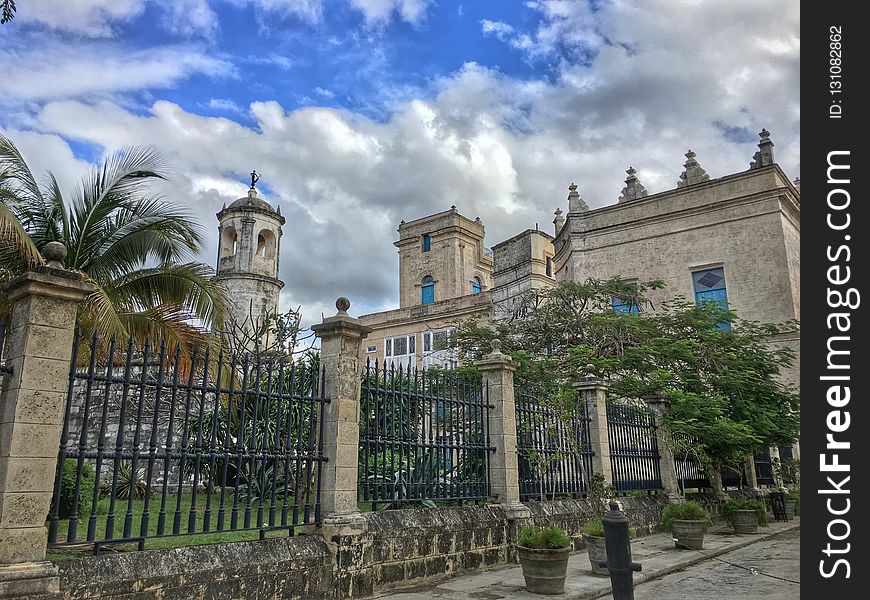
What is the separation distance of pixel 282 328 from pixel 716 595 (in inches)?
380

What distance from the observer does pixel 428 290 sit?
129 ft

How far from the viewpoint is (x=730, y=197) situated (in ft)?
68.9

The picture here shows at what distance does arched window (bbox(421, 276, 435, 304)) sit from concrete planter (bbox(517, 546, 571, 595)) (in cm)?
3197

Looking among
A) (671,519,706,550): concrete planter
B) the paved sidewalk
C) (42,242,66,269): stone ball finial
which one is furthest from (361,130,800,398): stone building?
(42,242,66,269): stone ball finial

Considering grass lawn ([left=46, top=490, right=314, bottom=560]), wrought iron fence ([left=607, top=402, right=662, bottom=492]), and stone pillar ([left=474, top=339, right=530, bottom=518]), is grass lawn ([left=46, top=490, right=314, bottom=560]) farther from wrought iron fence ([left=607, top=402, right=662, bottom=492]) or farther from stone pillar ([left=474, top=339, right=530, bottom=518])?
wrought iron fence ([left=607, top=402, right=662, bottom=492])

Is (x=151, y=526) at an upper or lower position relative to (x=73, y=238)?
lower

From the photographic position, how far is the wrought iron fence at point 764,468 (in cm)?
1847

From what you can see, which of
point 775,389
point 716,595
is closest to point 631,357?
point 775,389

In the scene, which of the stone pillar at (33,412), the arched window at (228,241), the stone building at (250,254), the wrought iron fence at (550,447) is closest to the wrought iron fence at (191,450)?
the stone pillar at (33,412)

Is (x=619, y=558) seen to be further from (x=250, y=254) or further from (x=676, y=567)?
(x=250, y=254)

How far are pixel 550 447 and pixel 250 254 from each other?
1626cm

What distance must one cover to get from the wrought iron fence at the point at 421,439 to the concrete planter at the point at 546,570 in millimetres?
1480

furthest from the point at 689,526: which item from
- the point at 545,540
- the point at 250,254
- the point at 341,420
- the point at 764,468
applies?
the point at 250,254

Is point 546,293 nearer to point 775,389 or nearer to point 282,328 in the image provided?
point 775,389
